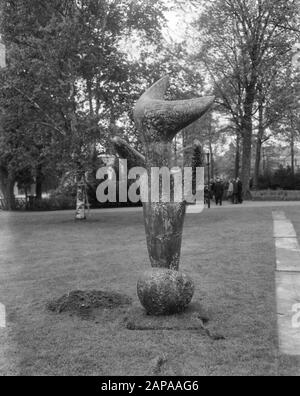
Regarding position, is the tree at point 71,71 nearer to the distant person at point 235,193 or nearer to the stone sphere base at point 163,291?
the distant person at point 235,193

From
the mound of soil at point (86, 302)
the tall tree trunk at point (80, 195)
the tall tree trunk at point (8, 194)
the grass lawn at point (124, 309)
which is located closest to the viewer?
the grass lawn at point (124, 309)

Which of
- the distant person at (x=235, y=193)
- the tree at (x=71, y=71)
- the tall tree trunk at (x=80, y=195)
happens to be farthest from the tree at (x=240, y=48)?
the tall tree trunk at (x=80, y=195)

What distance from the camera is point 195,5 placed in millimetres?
30203

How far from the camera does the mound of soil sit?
7.38m

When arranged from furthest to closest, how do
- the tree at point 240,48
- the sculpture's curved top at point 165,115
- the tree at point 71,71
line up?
the tree at point 240,48
the tree at point 71,71
the sculpture's curved top at point 165,115

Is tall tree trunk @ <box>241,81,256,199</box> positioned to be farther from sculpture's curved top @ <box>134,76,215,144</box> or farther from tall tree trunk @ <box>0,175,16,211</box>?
sculpture's curved top @ <box>134,76,215,144</box>

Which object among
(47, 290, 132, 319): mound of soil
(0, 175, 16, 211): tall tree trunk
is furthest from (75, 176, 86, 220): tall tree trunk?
(47, 290, 132, 319): mound of soil

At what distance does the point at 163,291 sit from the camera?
6.49m

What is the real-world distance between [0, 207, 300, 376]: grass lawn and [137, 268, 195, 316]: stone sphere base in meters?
0.43

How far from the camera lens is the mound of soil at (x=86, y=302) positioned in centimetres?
738

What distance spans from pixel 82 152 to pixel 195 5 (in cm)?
1565

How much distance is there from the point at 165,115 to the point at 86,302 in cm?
331

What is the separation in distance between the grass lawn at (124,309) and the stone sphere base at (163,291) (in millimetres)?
431

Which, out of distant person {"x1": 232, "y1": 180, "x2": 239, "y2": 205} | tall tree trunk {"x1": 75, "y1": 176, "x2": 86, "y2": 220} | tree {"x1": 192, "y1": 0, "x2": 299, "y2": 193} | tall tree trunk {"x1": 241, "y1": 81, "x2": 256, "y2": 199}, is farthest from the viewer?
tall tree trunk {"x1": 241, "y1": 81, "x2": 256, "y2": 199}
